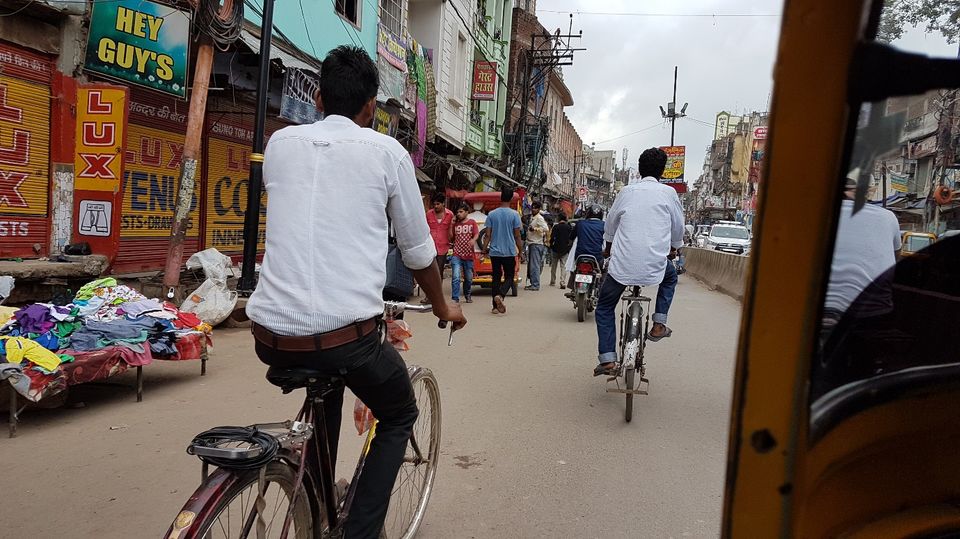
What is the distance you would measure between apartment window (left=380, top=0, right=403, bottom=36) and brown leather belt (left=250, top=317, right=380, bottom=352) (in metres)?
14.4

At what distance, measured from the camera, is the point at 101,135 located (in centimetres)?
654

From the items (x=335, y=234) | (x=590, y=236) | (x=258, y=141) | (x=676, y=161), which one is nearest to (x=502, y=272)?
(x=590, y=236)

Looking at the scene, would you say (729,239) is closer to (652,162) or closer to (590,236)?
(590,236)

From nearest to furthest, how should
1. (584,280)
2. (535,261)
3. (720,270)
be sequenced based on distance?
(584,280) < (535,261) < (720,270)

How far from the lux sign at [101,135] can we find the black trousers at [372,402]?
569 cm

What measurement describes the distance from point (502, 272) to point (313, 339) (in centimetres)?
845

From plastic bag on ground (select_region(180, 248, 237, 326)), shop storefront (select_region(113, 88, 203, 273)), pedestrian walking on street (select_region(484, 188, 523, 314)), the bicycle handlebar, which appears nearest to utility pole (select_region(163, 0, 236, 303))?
plastic bag on ground (select_region(180, 248, 237, 326))

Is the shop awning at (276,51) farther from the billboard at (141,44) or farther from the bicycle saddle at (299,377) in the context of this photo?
the bicycle saddle at (299,377)

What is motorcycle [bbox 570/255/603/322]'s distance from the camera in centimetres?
900

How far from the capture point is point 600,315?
16.2 ft

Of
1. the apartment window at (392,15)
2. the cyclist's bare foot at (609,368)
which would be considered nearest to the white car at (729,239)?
the apartment window at (392,15)

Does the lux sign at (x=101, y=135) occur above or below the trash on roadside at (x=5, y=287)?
above

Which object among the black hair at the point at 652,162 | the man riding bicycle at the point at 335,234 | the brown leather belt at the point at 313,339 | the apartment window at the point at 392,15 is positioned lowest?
the brown leather belt at the point at 313,339

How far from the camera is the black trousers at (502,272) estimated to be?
32.7 feet
